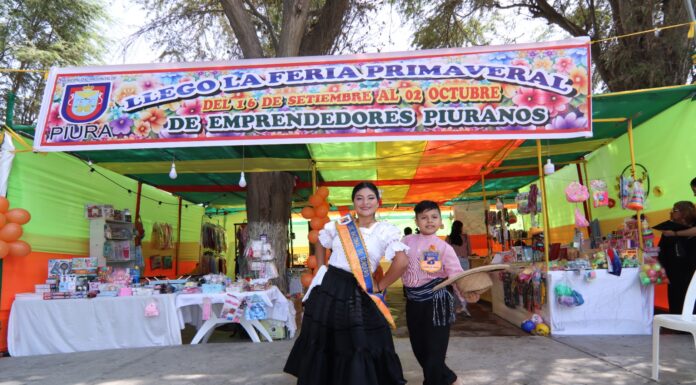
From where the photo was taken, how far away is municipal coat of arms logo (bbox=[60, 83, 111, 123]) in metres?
5.28

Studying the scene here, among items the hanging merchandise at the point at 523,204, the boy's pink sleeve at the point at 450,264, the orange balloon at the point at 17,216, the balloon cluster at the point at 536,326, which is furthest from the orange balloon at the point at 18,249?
the hanging merchandise at the point at 523,204

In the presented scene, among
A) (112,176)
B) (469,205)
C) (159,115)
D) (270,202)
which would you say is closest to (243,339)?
(270,202)

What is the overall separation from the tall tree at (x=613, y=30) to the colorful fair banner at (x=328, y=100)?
3603 millimetres

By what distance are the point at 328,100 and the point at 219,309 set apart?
2794 mm

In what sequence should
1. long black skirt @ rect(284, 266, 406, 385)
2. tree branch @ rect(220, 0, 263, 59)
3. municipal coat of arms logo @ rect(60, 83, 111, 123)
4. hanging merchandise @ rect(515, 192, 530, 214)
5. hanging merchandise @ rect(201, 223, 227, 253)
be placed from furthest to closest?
hanging merchandise @ rect(201, 223, 227, 253) → hanging merchandise @ rect(515, 192, 530, 214) → tree branch @ rect(220, 0, 263, 59) → municipal coat of arms logo @ rect(60, 83, 111, 123) → long black skirt @ rect(284, 266, 406, 385)

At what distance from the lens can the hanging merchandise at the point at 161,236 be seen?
10.2 metres

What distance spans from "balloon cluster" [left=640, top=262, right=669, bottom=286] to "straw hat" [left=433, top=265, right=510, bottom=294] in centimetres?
327

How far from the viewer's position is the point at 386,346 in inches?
118

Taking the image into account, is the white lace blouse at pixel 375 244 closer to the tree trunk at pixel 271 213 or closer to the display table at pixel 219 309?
the display table at pixel 219 309

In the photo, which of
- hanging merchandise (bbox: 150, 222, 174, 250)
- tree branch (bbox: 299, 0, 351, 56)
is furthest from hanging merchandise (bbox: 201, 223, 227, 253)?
tree branch (bbox: 299, 0, 351, 56)

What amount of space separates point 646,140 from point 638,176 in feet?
1.81

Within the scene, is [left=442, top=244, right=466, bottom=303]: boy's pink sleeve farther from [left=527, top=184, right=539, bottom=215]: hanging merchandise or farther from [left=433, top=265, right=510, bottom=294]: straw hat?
[left=527, top=184, right=539, bottom=215]: hanging merchandise

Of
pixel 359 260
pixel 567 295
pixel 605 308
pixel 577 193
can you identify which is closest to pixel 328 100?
pixel 359 260

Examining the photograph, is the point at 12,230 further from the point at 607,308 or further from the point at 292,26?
the point at 607,308
